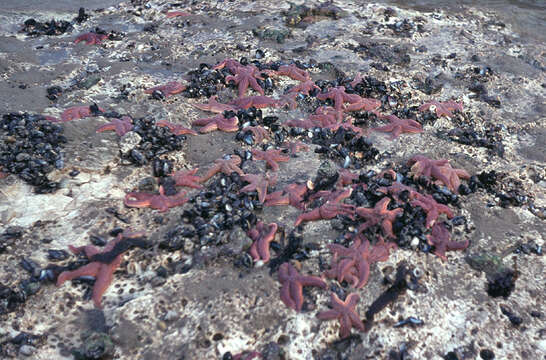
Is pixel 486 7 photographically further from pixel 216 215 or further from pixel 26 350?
pixel 26 350

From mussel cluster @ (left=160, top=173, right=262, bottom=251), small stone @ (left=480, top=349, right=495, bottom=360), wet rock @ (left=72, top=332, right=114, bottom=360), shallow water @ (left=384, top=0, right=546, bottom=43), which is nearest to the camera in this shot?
wet rock @ (left=72, top=332, right=114, bottom=360)

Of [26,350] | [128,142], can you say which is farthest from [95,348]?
Answer: [128,142]

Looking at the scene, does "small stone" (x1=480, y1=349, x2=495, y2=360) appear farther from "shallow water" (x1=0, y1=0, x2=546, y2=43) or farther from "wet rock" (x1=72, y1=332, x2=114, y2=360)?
"shallow water" (x1=0, y1=0, x2=546, y2=43)

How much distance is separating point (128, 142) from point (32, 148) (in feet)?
4.49

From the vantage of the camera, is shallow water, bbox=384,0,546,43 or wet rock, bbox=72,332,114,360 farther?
shallow water, bbox=384,0,546,43

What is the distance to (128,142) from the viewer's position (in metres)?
7.25

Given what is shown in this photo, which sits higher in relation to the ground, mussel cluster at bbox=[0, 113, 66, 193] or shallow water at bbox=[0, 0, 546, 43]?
shallow water at bbox=[0, 0, 546, 43]

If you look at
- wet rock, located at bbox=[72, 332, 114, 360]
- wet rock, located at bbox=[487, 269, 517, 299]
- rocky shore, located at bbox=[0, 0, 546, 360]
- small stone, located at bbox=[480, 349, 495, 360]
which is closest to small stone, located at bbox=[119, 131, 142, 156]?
rocky shore, located at bbox=[0, 0, 546, 360]

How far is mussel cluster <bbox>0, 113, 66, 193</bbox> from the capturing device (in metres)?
6.60

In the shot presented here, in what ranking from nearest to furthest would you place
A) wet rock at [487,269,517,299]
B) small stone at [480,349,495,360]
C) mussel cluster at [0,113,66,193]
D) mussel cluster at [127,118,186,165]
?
1. small stone at [480,349,495,360]
2. wet rock at [487,269,517,299]
3. mussel cluster at [0,113,66,193]
4. mussel cluster at [127,118,186,165]

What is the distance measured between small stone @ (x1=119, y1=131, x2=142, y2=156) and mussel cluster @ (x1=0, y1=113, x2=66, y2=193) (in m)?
0.87

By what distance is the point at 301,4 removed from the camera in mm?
12453

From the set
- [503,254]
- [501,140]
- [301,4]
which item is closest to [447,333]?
[503,254]

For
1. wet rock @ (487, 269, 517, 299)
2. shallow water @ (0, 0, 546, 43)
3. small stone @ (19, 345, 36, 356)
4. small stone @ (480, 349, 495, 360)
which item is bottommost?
small stone @ (480, 349, 495, 360)
